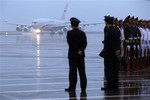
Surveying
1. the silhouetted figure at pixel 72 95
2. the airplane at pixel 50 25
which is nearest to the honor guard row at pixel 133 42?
the silhouetted figure at pixel 72 95

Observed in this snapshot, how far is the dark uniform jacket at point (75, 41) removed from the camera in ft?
40.7

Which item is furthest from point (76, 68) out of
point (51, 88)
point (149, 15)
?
point (149, 15)

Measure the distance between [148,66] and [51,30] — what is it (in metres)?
85.2

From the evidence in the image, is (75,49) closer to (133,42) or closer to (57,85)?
(57,85)

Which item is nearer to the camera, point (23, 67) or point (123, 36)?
point (123, 36)

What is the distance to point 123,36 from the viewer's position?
17625mm

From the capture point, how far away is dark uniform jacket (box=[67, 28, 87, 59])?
12.4 m

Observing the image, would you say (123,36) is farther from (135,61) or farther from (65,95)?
(65,95)

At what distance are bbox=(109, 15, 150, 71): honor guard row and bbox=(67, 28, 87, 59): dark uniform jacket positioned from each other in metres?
4.92

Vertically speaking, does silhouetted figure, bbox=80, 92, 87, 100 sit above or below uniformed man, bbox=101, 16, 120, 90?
below

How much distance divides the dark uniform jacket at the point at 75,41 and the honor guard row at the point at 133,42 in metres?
4.92

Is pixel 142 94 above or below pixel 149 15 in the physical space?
below

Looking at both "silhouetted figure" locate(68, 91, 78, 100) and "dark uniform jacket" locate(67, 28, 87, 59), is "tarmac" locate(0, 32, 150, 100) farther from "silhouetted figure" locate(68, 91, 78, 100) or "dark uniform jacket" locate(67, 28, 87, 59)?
"dark uniform jacket" locate(67, 28, 87, 59)

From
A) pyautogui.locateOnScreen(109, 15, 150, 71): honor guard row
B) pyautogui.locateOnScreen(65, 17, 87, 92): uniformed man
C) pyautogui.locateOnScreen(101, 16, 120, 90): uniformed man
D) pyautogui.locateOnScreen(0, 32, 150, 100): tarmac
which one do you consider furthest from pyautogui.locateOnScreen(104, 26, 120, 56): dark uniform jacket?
pyautogui.locateOnScreen(109, 15, 150, 71): honor guard row
